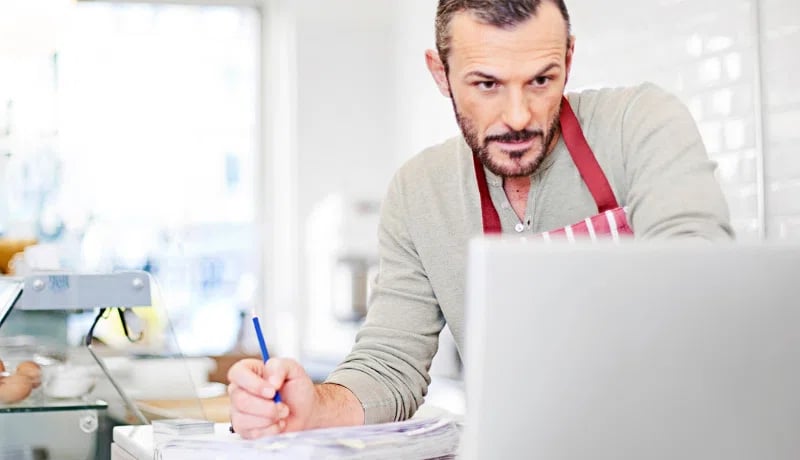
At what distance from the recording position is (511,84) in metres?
1.41

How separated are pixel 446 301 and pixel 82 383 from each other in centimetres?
57

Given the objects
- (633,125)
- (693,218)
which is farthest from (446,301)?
(693,218)

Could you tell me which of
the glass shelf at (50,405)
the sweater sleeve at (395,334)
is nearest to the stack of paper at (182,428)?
the sweater sleeve at (395,334)

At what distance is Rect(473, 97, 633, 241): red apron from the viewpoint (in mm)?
1410

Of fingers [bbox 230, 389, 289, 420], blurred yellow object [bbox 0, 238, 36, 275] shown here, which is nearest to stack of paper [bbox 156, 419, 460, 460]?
fingers [bbox 230, 389, 289, 420]

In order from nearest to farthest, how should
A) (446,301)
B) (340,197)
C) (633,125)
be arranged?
(633,125) → (446,301) → (340,197)

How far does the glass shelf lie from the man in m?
0.38

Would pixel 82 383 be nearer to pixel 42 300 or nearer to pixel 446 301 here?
pixel 42 300

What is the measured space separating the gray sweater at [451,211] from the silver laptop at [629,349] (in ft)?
1.75

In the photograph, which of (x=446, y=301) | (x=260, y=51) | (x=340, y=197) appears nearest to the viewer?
(x=446, y=301)

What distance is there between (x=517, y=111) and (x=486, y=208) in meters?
0.25

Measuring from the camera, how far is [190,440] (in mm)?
1157

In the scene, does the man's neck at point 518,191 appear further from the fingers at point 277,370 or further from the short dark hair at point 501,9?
the fingers at point 277,370

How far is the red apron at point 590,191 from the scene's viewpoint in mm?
1410
